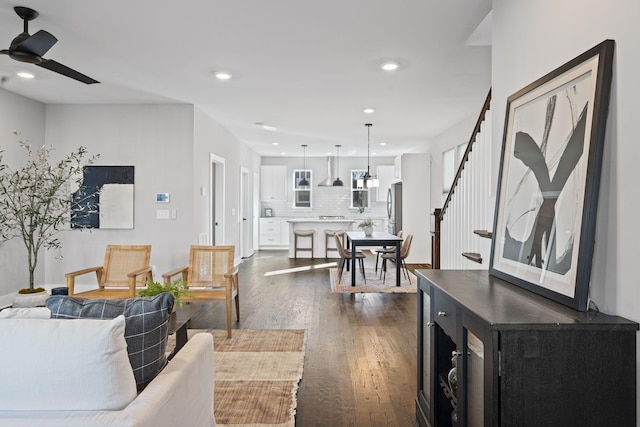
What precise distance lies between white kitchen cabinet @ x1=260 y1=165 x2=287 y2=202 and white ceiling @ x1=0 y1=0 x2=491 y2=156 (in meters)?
5.09

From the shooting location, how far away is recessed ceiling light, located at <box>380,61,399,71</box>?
13.1ft

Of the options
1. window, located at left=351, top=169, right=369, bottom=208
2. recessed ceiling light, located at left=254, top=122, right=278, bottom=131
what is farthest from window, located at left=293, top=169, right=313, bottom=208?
recessed ceiling light, located at left=254, top=122, right=278, bottom=131

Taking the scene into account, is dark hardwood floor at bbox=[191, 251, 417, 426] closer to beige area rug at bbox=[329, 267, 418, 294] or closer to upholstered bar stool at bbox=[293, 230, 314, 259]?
beige area rug at bbox=[329, 267, 418, 294]

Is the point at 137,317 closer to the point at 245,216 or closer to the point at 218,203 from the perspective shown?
the point at 218,203

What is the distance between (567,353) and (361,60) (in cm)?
329

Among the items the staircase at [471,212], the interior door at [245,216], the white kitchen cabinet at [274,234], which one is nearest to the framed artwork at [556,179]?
the staircase at [471,212]

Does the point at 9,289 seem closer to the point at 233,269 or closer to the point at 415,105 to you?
the point at 233,269

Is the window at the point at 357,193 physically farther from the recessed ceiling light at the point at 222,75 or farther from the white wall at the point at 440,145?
the recessed ceiling light at the point at 222,75

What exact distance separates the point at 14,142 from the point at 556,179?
5.95 meters

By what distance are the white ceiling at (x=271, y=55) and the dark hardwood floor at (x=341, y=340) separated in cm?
262

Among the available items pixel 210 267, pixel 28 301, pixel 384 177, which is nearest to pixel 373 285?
pixel 210 267

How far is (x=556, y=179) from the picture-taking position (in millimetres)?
1645

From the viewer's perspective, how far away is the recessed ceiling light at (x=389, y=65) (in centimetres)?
400

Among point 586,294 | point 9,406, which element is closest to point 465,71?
point 586,294
